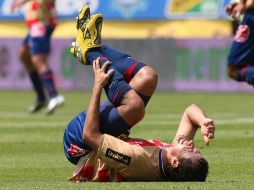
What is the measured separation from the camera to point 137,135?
1264cm

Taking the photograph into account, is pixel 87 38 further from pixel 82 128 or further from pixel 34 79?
pixel 34 79

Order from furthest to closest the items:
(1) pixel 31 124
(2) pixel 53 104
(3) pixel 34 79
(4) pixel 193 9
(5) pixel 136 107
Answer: (4) pixel 193 9 → (3) pixel 34 79 → (2) pixel 53 104 → (1) pixel 31 124 → (5) pixel 136 107

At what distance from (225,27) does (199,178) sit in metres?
21.5

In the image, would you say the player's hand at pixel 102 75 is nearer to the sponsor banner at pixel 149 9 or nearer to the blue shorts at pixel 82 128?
the blue shorts at pixel 82 128

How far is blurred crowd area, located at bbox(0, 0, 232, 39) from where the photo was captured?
2895cm

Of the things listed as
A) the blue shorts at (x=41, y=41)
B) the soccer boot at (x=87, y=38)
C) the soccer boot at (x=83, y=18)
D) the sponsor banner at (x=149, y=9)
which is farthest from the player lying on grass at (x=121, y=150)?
the sponsor banner at (x=149, y=9)

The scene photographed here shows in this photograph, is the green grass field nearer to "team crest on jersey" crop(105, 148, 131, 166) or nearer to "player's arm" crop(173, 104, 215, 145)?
"team crest on jersey" crop(105, 148, 131, 166)

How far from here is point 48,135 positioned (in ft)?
41.8

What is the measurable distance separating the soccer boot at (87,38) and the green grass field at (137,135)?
1.05 m

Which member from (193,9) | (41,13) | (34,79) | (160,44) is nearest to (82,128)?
(41,13)

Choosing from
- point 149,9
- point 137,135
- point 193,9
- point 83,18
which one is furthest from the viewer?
point 149,9

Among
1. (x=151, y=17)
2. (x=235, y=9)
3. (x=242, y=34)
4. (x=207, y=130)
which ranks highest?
(x=207, y=130)

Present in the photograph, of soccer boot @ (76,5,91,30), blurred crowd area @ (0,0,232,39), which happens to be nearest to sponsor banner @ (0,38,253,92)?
blurred crowd area @ (0,0,232,39)

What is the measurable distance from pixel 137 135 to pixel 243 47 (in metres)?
1.80
